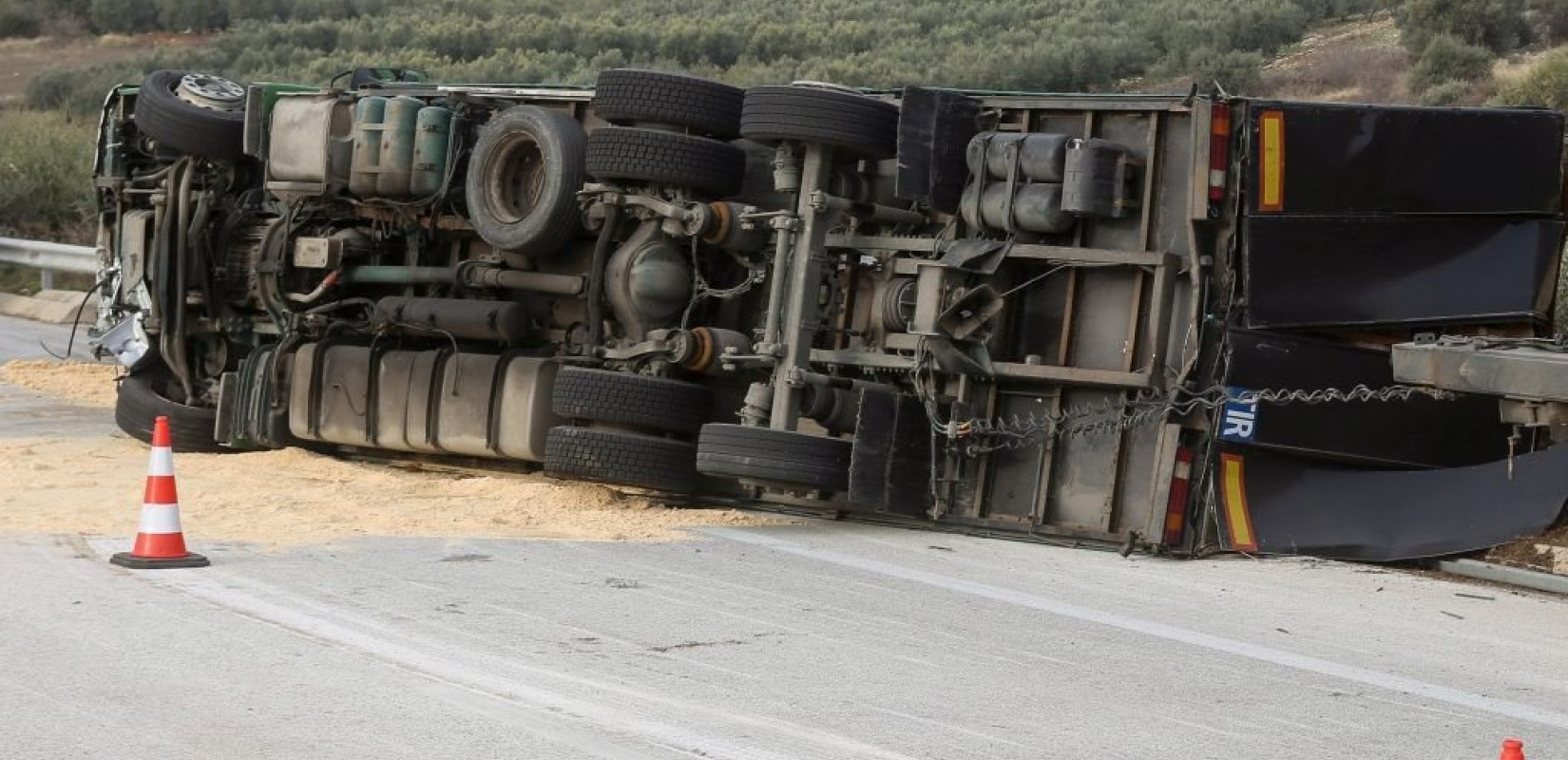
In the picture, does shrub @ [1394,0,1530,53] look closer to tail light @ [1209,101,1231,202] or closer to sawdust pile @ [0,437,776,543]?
tail light @ [1209,101,1231,202]

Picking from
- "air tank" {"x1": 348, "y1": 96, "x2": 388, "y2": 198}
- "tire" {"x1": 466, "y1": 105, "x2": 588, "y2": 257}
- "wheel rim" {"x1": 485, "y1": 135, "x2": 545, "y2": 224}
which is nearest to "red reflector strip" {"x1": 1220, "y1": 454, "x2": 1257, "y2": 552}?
"tire" {"x1": 466, "y1": 105, "x2": 588, "y2": 257}

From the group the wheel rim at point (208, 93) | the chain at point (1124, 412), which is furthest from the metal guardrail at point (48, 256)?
the chain at point (1124, 412)

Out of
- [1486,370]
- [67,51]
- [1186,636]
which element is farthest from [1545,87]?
[67,51]

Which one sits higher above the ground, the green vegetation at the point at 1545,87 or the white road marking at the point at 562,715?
the green vegetation at the point at 1545,87

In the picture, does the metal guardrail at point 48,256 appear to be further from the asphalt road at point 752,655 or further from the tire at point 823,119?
the asphalt road at point 752,655

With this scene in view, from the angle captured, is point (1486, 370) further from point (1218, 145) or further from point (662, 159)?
point (662, 159)

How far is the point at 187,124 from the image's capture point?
13.8m

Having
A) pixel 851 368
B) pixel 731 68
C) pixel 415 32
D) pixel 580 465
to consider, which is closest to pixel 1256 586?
pixel 851 368

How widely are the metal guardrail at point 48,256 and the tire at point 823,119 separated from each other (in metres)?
11.8

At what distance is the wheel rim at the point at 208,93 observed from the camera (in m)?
14.0

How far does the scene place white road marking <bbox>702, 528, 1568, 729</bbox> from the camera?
6.93 meters

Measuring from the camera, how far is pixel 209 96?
14016 millimetres

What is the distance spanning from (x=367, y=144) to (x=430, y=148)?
18.2 inches

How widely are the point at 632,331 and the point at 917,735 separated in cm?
557
